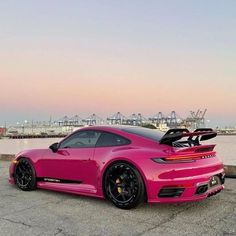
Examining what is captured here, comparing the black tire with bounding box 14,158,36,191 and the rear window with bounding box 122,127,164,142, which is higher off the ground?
the rear window with bounding box 122,127,164,142

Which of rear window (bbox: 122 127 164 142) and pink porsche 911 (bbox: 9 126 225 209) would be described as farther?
rear window (bbox: 122 127 164 142)

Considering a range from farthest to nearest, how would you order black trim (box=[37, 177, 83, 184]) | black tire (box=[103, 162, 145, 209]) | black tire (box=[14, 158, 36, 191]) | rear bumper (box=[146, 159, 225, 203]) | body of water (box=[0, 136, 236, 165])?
body of water (box=[0, 136, 236, 165]), black tire (box=[14, 158, 36, 191]), black trim (box=[37, 177, 83, 184]), black tire (box=[103, 162, 145, 209]), rear bumper (box=[146, 159, 225, 203])

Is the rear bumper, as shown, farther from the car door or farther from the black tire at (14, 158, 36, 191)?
the black tire at (14, 158, 36, 191)

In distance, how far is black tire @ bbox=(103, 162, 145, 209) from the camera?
17.7 feet

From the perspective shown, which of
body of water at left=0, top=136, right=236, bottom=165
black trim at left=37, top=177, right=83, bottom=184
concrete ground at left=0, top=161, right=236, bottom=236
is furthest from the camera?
body of water at left=0, top=136, right=236, bottom=165

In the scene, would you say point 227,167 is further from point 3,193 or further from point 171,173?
point 3,193

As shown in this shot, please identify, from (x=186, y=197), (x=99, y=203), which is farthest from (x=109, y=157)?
(x=186, y=197)

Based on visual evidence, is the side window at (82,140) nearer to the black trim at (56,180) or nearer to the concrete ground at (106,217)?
the black trim at (56,180)

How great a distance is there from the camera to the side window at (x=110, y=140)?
5961mm

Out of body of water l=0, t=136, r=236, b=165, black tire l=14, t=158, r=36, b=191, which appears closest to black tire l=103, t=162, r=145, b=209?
black tire l=14, t=158, r=36, b=191

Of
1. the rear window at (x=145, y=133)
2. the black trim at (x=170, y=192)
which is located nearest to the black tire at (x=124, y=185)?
the black trim at (x=170, y=192)

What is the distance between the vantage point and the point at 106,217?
17.1ft

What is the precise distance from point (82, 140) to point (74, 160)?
0.40m

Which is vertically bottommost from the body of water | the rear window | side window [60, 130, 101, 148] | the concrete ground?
the body of water
